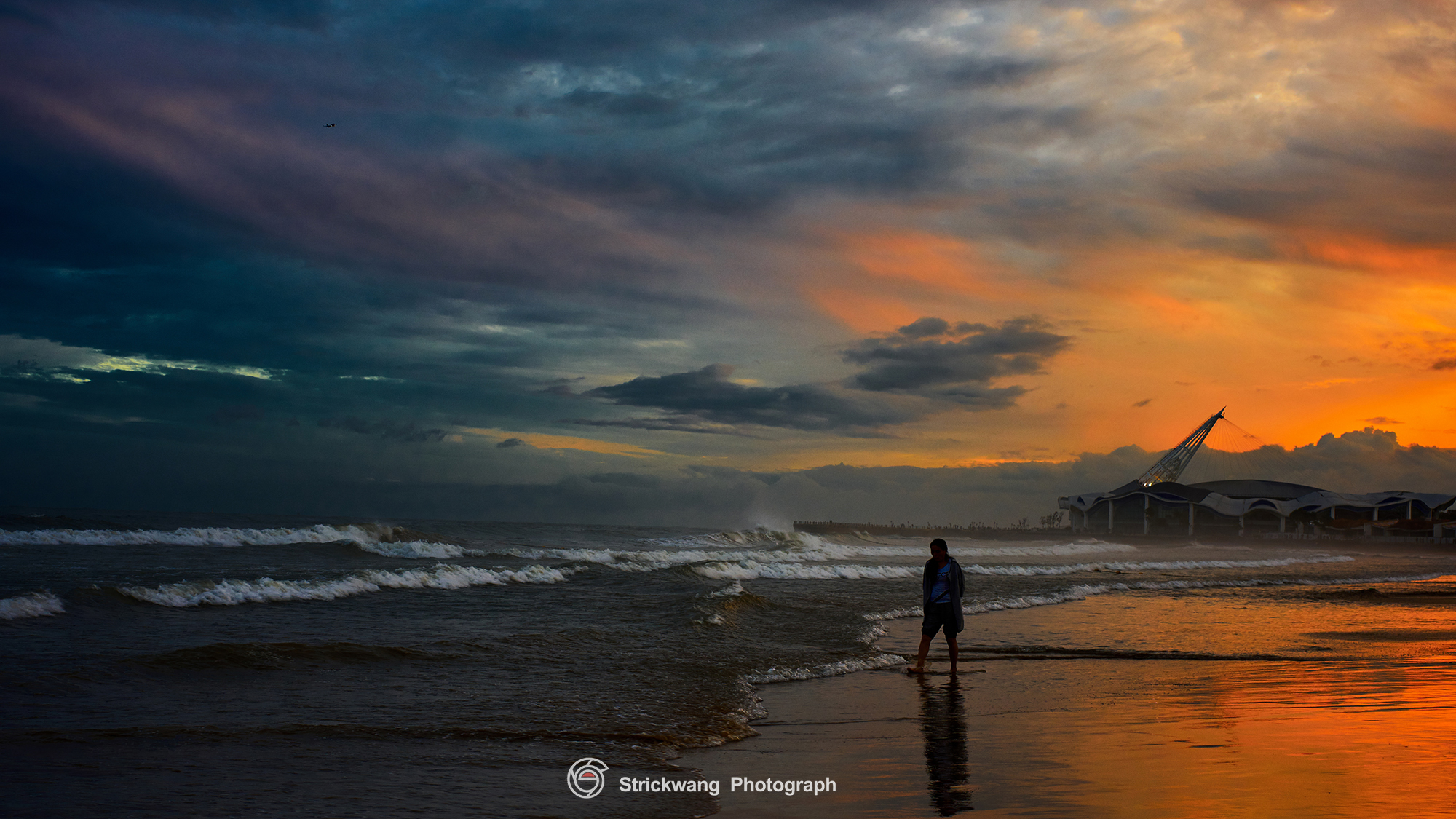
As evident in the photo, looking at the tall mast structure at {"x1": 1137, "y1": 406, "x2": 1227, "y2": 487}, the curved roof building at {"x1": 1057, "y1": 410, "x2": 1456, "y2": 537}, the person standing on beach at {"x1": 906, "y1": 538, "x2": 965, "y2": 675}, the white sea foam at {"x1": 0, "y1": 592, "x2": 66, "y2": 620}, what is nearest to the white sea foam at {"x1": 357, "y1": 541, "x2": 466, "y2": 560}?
the white sea foam at {"x1": 0, "y1": 592, "x2": 66, "y2": 620}

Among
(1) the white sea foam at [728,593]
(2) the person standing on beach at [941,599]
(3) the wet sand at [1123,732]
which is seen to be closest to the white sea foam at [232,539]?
(1) the white sea foam at [728,593]

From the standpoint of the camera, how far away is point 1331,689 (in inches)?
389

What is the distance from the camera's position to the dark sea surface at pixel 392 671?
6141mm

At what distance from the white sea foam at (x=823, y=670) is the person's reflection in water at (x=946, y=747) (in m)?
1.29

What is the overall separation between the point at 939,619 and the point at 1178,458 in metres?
149

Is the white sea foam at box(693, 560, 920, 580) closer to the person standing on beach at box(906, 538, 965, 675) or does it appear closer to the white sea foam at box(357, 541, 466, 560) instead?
the white sea foam at box(357, 541, 466, 560)

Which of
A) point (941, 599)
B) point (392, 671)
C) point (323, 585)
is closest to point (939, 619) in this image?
point (941, 599)

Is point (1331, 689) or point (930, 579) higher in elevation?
point (930, 579)

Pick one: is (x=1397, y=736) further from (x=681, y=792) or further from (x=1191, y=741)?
(x=681, y=792)

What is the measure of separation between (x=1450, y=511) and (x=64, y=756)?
136109 millimetres

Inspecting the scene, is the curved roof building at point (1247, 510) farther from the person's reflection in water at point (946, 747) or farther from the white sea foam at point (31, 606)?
the white sea foam at point (31, 606)

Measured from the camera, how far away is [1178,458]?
472 ft

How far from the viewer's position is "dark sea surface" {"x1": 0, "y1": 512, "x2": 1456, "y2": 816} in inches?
242

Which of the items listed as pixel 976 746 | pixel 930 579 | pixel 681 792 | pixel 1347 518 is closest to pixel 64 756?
pixel 681 792
